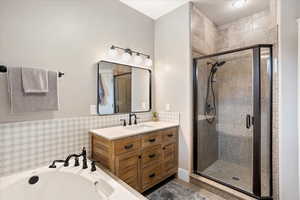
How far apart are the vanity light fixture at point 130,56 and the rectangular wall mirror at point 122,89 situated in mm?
109

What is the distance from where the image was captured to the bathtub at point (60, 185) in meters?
1.26

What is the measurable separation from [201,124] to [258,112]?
87 cm

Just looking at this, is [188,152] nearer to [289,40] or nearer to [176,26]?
[289,40]

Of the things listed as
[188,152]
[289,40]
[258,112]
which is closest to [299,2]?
[289,40]

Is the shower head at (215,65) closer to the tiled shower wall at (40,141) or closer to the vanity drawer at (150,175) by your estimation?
the vanity drawer at (150,175)

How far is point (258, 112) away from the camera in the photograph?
177 centimetres

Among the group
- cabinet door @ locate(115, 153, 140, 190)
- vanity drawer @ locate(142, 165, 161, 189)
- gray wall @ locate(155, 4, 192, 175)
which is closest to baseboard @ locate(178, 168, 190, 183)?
gray wall @ locate(155, 4, 192, 175)

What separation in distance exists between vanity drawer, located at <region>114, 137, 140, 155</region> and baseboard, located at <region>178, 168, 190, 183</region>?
0.99 metres

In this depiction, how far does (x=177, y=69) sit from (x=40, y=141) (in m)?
2.04

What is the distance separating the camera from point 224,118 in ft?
8.90

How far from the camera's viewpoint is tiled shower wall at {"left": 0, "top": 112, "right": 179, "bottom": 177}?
142 cm

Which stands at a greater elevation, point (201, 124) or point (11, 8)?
point (11, 8)

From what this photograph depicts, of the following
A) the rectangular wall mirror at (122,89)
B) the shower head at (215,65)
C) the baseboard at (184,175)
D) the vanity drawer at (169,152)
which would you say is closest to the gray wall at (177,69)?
the baseboard at (184,175)

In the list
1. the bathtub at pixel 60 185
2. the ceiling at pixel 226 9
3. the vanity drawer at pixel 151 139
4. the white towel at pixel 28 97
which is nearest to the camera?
the bathtub at pixel 60 185
